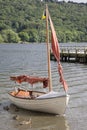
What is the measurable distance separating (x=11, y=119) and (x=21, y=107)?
2875 mm

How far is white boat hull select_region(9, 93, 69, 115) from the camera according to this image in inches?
1012

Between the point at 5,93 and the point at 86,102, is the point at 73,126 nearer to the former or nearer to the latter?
the point at 86,102

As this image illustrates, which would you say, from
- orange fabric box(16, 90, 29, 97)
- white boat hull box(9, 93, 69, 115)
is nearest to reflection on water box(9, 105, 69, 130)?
white boat hull box(9, 93, 69, 115)

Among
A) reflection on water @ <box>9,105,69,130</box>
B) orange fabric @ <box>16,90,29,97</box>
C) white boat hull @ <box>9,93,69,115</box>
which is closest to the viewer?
reflection on water @ <box>9,105,69,130</box>

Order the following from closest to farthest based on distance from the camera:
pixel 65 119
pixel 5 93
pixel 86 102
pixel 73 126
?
pixel 73 126 < pixel 65 119 < pixel 86 102 < pixel 5 93

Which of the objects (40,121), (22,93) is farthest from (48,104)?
(22,93)

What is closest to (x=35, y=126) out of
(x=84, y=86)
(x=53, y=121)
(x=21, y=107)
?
(x=53, y=121)

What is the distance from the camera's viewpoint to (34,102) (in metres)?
27.0

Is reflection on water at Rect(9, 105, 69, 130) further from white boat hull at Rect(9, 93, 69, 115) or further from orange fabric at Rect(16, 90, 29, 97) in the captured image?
orange fabric at Rect(16, 90, 29, 97)

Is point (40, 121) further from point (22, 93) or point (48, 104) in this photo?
point (22, 93)

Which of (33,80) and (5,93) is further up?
(33,80)

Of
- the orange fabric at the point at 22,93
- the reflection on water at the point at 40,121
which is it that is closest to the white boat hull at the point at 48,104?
the reflection on water at the point at 40,121

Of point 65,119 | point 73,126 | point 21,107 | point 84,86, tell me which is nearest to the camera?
point 73,126

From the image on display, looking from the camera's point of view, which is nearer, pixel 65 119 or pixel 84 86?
pixel 65 119
